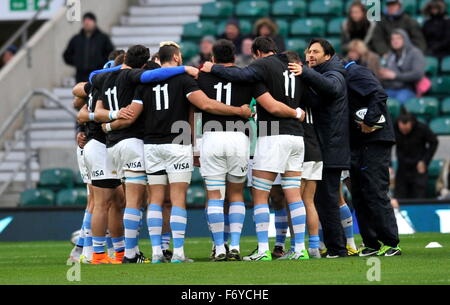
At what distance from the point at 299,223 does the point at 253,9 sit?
10.5 m

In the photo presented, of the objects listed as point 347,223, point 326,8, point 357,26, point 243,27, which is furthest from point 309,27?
point 347,223

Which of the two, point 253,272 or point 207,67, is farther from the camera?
point 207,67

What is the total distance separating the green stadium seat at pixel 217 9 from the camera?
2059 centimetres

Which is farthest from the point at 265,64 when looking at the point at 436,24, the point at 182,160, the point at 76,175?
the point at 436,24

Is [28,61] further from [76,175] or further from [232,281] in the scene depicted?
[232,281]

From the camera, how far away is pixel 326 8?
2020 centimetres

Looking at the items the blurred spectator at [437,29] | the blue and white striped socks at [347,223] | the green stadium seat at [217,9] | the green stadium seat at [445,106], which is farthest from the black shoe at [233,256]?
the green stadium seat at [217,9]

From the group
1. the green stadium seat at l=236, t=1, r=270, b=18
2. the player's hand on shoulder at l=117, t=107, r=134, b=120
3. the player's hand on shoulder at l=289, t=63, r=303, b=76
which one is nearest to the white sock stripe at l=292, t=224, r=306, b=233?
the player's hand on shoulder at l=289, t=63, r=303, b=76

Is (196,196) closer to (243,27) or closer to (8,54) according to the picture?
(243,27)

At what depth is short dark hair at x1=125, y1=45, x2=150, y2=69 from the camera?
35.3ft

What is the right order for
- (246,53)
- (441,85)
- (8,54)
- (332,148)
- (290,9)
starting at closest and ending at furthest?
(332,148) → (246,53) → (441,85) → (290,9) → (8,54)

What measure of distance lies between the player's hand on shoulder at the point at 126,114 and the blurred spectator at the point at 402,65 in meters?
7.66

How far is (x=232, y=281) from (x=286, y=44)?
35.4 ft
